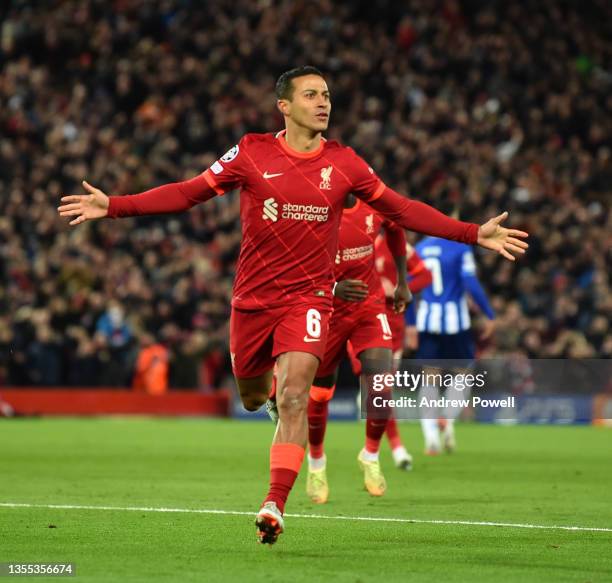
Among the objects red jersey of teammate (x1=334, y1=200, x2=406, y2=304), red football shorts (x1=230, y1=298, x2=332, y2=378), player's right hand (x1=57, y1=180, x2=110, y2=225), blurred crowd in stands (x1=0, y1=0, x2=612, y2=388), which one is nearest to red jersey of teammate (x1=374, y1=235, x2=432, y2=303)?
red jersey of teammate (x1=334, y1=200, x2=406, y2=304)

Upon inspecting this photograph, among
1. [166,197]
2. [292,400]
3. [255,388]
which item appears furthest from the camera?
[255,388]

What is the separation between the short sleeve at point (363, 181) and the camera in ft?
28.3

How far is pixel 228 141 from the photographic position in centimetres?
2959

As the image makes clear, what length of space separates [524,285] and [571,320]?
1.20 m

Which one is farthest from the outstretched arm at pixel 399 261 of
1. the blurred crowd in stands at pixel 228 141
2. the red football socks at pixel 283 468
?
the blurred crowd in stands at pixel 228 141

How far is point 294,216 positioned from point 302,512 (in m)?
2.52

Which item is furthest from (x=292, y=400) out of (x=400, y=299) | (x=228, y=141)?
(x=228, y=141)

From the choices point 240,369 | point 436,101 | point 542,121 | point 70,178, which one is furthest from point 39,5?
point 240,369

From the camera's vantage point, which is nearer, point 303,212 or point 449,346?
point 303,212

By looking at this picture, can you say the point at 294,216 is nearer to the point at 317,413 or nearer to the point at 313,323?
the point at 313,323

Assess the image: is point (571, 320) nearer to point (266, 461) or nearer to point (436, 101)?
point (436, 101)

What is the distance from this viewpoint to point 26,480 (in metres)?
12.6

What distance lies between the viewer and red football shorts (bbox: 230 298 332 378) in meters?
8.40
